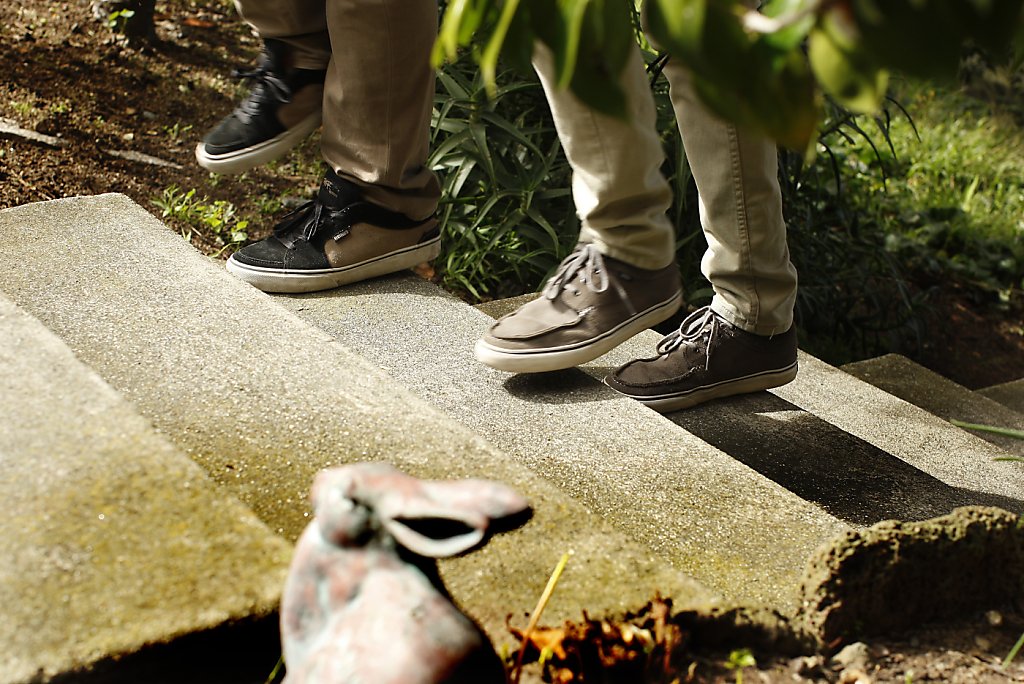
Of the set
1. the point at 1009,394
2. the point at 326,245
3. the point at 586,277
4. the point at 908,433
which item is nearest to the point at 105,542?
the point at 586,277

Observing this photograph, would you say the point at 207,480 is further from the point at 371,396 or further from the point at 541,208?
the point at 541,208

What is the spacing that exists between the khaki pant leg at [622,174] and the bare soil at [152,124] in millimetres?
1268

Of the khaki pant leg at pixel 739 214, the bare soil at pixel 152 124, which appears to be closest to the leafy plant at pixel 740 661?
the khaki pant leg at pixel 739 214

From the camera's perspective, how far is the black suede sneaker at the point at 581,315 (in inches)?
79.4

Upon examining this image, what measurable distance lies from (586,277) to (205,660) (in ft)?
4.06

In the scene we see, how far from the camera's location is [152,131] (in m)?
3.36

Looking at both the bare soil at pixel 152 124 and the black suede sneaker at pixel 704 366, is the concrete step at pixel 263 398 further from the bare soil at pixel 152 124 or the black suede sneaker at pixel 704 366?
the bare soil at pixel 152 124

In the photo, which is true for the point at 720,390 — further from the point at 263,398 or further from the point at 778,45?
the point at 778,45

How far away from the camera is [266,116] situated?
2385mm

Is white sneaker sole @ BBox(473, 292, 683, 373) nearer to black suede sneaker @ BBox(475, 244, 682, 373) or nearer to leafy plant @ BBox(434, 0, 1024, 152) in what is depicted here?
black suede sneaker @ BBox(475, 244, 682, 373)

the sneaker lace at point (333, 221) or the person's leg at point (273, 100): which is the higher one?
the person's leg at point (273, 100)

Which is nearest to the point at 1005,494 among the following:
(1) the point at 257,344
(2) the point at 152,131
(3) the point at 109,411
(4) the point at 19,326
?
(1) the point at 257,344

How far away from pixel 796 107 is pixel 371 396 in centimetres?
109

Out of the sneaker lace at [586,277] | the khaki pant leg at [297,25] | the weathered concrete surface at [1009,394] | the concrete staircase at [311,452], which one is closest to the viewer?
the concrete staircase at [311,452]
